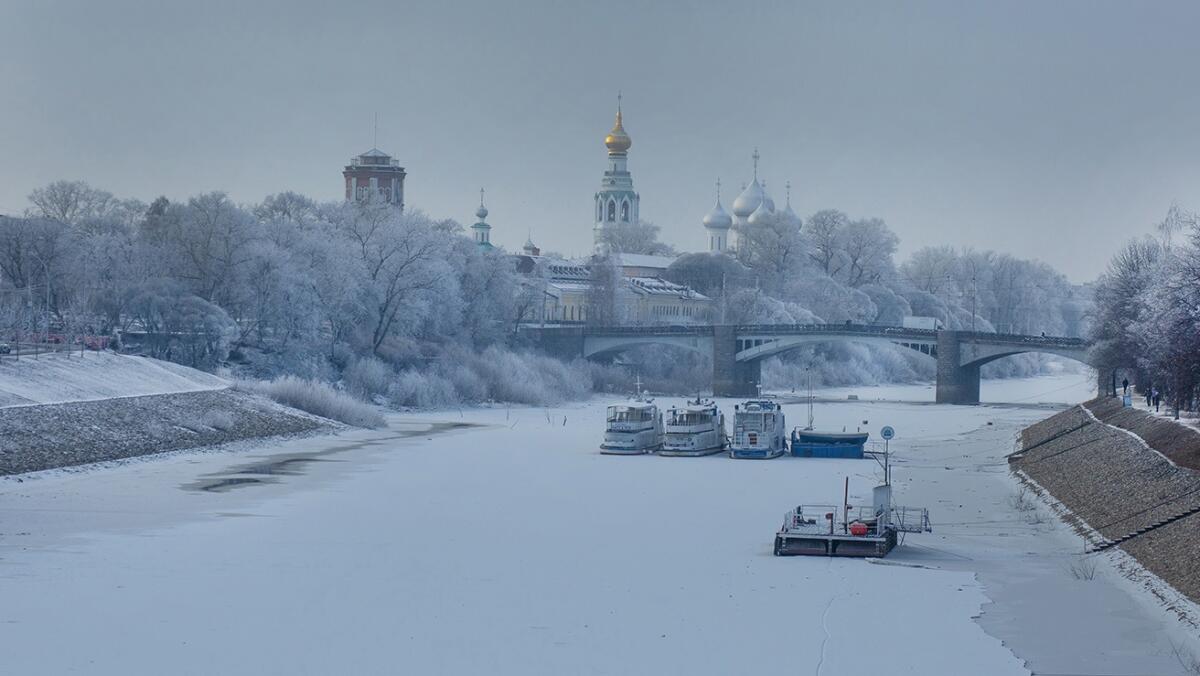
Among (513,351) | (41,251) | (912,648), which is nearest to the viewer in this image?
(912,648)

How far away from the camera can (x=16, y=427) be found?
5256 centimetres

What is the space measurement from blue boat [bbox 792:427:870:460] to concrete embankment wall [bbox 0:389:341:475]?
64.0 ft

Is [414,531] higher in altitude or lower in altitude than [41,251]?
lower

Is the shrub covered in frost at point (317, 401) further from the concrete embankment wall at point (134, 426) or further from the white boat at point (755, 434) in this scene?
the white boat at point (755, 434)

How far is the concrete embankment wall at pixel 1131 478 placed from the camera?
114ft

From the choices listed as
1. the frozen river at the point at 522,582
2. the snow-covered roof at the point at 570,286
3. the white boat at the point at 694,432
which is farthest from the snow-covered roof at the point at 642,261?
the frozen river at the point at 522,582

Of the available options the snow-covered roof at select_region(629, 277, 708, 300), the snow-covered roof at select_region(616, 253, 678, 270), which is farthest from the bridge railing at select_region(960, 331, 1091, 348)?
the snow-covered roof at select_region(616, 253, 678, 270)

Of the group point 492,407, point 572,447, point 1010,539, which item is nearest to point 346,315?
point 492,407

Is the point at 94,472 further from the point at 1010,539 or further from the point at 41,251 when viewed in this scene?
the point at 41,251

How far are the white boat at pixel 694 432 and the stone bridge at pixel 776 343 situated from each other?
32.0m

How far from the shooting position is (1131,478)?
4391 centimetres

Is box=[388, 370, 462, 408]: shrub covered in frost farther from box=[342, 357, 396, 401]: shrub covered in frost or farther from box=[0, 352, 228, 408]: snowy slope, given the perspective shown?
box=[0, 352, 228, 408]: snowy slope

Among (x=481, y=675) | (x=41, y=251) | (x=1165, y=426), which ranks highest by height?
(x=41, y=251)

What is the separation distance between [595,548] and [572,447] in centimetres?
2793
